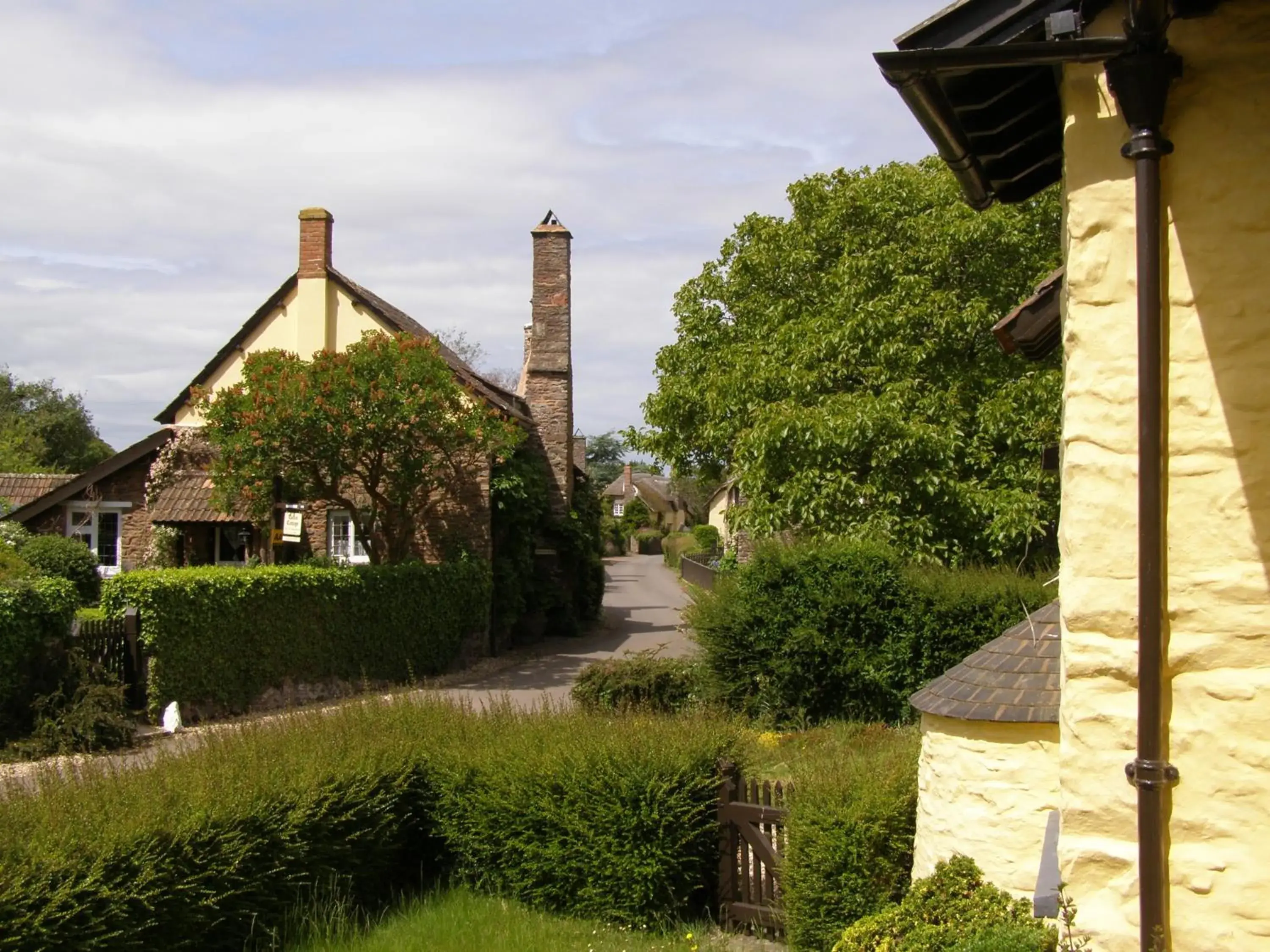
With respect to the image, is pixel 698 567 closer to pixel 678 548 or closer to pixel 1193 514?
pixel 678 548

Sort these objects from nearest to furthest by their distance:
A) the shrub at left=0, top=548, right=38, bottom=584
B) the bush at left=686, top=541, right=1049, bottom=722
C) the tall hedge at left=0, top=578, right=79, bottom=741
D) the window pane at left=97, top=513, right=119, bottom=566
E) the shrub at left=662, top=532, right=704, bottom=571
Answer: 1. the tall hedge at left=0, top=578, right=79, bottom=741
2. the shrub at left=0, top=548, right=38, bottom=584
3. the bush at left=686, top=541, right=1049, bottom=722
4. the window pane at left=97, top=513, right=119, bottom=566
5. the shrub at left=662, top=532, right=704, bottom=571

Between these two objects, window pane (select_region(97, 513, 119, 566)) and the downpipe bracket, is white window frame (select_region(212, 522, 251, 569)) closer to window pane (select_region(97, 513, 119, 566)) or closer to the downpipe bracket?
window pane (select_region(97, 513, 119, 566))

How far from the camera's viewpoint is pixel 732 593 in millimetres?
15945

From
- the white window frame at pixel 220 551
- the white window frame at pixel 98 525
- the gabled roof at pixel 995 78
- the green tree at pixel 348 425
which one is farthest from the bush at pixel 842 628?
the white window frame at pixel 98 525

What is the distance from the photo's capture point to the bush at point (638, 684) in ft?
44.9

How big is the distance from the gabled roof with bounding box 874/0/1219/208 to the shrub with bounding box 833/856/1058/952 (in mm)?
3323

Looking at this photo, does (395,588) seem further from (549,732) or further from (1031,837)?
(1031,837)

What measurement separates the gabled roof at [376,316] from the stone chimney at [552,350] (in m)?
0.63

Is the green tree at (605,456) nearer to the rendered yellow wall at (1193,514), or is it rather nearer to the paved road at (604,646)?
the paved road at (604,646)

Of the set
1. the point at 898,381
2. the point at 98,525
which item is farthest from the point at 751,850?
the point at 98,525

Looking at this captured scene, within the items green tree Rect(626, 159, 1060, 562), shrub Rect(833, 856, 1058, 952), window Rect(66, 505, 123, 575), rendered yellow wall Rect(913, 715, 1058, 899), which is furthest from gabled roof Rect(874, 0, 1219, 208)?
window Rect(66, 505, 123, 575)

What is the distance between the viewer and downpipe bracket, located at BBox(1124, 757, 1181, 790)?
12.2 ft

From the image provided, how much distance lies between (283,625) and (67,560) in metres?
9.78

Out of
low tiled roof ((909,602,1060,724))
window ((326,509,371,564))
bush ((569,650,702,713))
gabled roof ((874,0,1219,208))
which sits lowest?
bush ((569,650,702,713))
